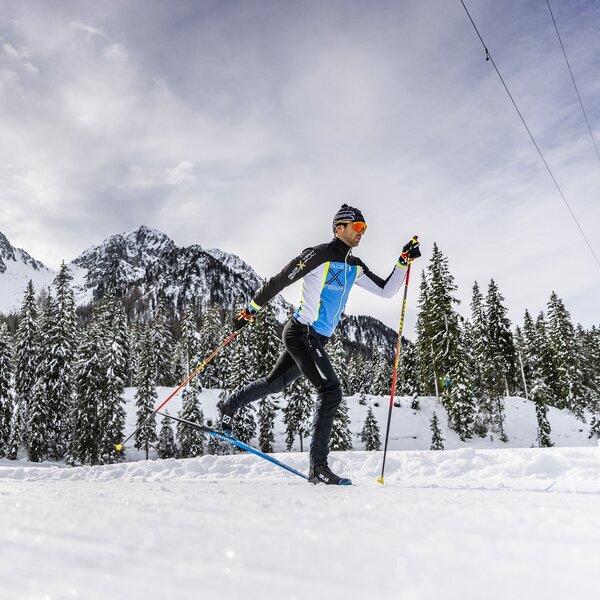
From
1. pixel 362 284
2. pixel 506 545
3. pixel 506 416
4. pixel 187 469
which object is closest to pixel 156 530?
pixel 506 545

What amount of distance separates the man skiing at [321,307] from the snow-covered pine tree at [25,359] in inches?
1437

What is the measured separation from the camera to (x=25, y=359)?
118ft

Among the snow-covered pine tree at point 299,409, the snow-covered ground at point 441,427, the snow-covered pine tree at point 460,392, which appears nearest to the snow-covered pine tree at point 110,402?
the snow-covered ground at point 441,427

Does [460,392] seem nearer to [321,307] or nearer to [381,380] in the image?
[381,380]

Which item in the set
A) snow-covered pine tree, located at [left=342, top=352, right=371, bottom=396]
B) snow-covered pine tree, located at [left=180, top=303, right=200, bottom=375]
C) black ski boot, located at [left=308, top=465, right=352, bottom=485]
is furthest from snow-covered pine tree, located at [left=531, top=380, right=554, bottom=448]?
snow-covered pine tree, located at [left=180, top=303, right=200, bottom=375]

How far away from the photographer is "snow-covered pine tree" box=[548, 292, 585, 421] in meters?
50.1

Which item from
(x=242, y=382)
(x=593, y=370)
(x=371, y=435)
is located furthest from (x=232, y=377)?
(x=593, y=370)

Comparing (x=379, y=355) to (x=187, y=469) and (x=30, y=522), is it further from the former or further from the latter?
(x=30, y=522)

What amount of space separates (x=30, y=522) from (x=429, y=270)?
44320 millimetres

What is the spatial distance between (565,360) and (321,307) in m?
56.5

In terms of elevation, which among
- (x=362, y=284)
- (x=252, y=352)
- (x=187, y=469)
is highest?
(x=252, y=352)

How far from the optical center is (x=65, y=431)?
34469mm

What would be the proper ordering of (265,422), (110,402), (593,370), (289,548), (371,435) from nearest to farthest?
1. (289,548)
2. (110,402)
3. (265,422)
4. (371,435)
5. (593,370)

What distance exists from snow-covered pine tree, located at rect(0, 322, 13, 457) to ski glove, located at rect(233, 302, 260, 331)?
1419 inches
